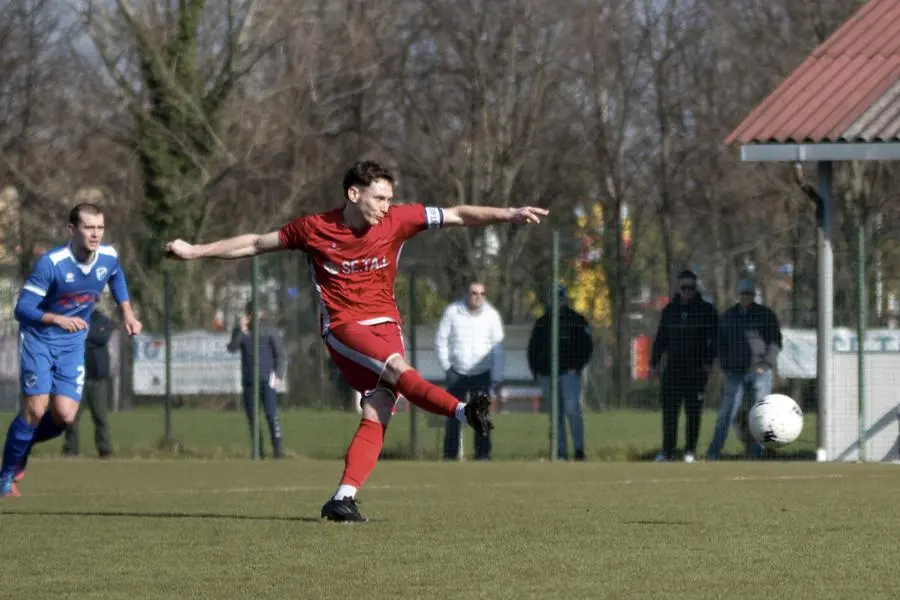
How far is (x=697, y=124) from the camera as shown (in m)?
39.7

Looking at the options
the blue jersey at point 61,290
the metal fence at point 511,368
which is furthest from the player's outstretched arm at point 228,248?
the metal fence at point 511,368

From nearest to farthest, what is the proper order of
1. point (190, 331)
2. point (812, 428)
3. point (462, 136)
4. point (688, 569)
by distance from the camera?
point (688, 569), point (812, 428), point (190, 331), point (462, 136)

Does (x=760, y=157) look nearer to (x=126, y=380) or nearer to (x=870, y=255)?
(x=870, y=255)

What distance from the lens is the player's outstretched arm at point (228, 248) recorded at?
9.75 metres

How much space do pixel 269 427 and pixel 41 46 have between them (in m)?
20.7

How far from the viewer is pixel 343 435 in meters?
20.3

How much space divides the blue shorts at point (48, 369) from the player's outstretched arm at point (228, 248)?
2650 millimetres

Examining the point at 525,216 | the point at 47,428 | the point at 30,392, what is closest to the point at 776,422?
the point at 525,216

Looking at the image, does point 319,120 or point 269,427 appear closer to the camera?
point 269,427

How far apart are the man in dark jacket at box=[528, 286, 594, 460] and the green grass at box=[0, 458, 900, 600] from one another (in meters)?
4.19

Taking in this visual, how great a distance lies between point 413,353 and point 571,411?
6.60ft

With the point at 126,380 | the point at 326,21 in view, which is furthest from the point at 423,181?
the point at 126,380

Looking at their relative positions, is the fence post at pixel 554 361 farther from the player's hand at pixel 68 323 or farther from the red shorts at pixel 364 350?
the red shorts at pixel 364 350

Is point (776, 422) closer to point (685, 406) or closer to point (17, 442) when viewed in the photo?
point (685, 406)
